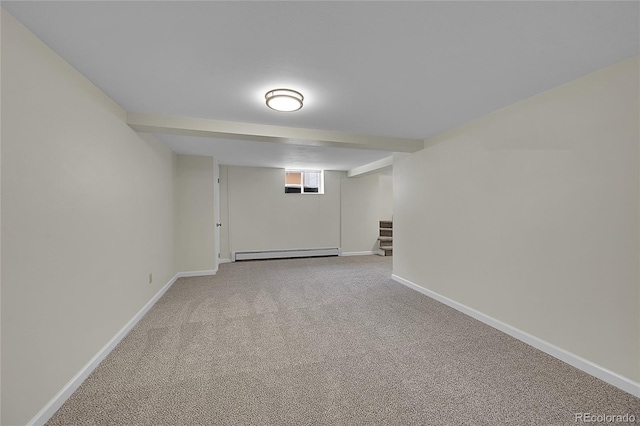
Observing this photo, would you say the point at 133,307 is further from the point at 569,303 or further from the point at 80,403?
the point at 569,303

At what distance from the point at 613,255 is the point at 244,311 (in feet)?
11.2

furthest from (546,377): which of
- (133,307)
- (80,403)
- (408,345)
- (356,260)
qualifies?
(356,260)

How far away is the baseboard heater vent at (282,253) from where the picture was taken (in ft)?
20.5

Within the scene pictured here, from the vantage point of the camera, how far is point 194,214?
16.0 feet

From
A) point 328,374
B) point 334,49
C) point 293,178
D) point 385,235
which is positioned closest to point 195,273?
point 293,178

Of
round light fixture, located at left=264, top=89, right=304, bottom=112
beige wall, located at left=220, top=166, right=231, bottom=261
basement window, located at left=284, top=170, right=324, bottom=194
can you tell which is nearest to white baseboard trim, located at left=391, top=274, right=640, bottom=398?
round light fixture, located at left=264, top=89, right=304, bottom=112

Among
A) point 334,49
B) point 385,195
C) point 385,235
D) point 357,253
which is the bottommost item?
point 357,253

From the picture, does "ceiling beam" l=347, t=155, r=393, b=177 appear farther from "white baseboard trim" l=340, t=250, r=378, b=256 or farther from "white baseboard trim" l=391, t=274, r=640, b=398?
"white baseboard trim" l=391, t=274, r=640, b=398

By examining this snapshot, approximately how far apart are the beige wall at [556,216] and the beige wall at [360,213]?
12.2 feet

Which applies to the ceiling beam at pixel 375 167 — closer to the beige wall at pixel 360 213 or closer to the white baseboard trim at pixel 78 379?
the beige wall at pixel 360 213

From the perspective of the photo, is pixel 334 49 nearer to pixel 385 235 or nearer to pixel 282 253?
pixel 282 253

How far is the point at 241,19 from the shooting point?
1.35 m

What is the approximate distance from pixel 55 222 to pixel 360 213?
6.15 m

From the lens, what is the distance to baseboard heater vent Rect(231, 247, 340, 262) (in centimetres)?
623
